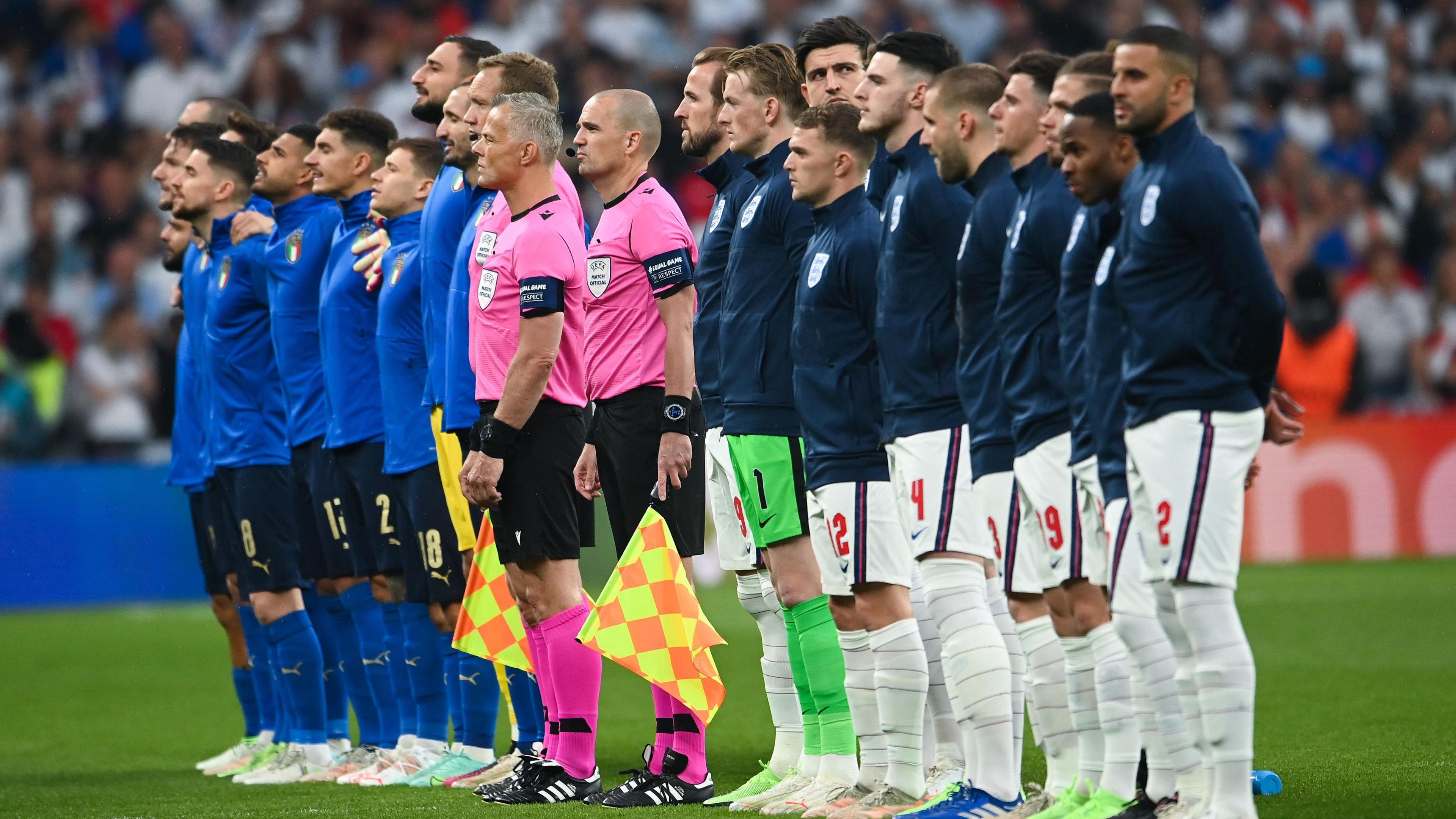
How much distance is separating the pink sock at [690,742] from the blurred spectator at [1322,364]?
38.1ft

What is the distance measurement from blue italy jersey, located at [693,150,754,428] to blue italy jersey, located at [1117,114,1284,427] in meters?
2.24

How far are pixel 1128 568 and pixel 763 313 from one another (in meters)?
1.96

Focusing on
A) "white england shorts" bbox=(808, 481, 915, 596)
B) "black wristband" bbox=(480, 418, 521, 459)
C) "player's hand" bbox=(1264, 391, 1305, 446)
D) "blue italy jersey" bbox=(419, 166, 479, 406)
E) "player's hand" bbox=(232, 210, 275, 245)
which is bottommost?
"white england shorts" bbox=(808, 481, 915, 596)

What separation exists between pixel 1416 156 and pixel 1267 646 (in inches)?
407

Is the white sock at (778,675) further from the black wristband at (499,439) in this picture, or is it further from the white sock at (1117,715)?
the white sock at (1117,715)

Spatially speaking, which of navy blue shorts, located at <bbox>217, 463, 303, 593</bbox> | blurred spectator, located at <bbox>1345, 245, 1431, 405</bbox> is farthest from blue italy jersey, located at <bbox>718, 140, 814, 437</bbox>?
blurred spectator, located at <bbox>1345, 245, 1431, 405</bbox>

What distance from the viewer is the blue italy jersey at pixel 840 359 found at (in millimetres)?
6070

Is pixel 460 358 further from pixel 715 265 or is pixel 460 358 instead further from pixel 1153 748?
pixel 1153 748

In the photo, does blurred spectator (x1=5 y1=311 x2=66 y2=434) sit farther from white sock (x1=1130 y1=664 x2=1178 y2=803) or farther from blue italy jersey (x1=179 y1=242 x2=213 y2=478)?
white sock (x1=1130 y1=664 x2=1178 y2=803)

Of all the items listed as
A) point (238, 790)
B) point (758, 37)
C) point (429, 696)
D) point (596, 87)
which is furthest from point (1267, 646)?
point (758, 37)

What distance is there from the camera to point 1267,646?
11.8 meters

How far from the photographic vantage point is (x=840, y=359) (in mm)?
6176

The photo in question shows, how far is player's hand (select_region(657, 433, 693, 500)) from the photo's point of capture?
22.0 feet

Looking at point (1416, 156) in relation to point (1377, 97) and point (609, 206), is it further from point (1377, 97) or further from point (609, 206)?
point (609, 206)
